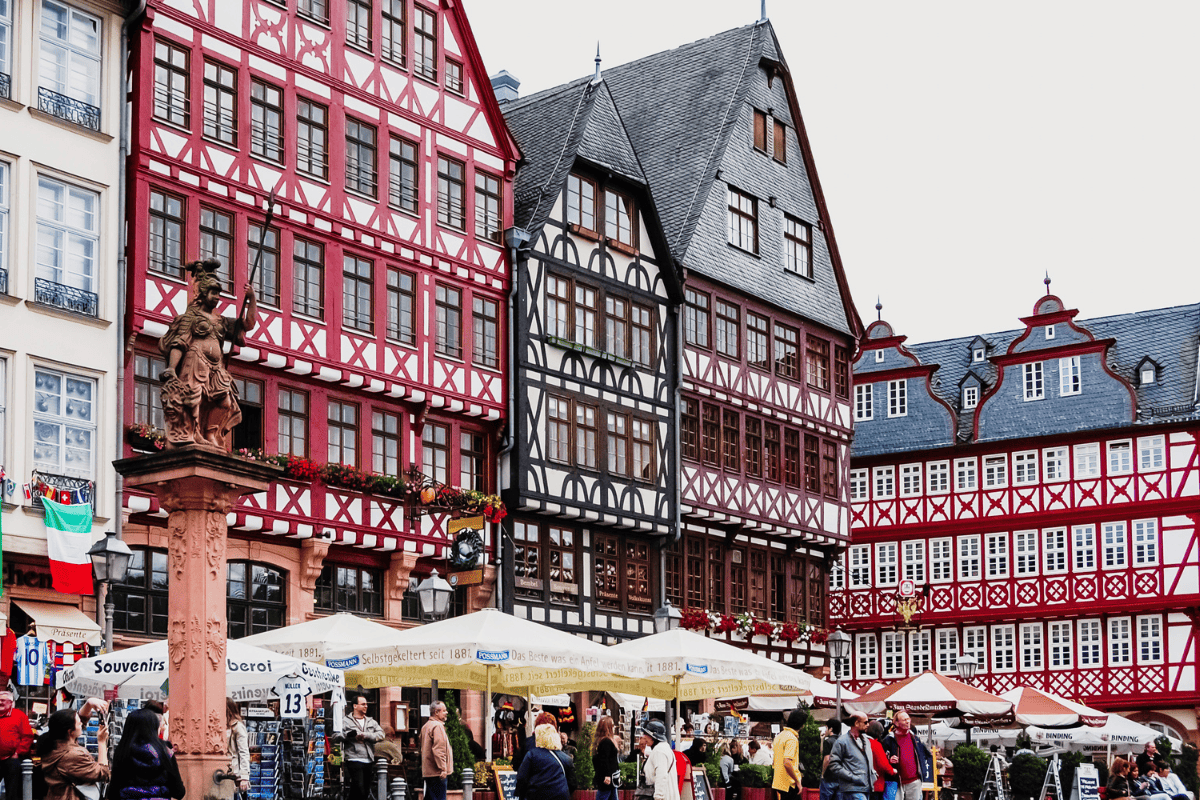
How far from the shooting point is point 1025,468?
162ft

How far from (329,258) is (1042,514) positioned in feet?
81.4

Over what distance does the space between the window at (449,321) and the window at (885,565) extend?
2147cm

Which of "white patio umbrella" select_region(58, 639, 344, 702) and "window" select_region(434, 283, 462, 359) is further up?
"window" select_region(434, 283, 462, 359)

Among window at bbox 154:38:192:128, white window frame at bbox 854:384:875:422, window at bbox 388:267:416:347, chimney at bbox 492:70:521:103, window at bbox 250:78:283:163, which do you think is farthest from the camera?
white window frame at bbox 854:384:875:422

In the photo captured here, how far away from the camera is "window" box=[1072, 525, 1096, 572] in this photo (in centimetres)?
4741

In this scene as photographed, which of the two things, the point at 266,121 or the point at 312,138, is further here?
the point at 312,138

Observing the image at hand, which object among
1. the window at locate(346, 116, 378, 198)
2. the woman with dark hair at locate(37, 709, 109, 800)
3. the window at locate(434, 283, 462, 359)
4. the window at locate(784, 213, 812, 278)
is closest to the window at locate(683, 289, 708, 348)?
the window at locate(784, 213, 812, 278)

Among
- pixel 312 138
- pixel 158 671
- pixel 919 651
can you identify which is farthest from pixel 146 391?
pixel 919 651

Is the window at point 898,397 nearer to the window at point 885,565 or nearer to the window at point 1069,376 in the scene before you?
the window at point 885,565

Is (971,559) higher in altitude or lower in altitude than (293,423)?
lower

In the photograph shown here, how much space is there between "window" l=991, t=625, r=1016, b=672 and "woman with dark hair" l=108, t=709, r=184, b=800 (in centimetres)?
3837

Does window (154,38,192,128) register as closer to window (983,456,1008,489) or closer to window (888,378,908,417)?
window (983,456,1008,489)

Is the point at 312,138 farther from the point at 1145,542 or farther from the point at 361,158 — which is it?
the point at 1145,542

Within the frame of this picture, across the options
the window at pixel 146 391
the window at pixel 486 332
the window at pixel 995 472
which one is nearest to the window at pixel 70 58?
the window at pixel 146 391
